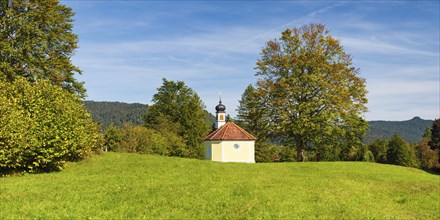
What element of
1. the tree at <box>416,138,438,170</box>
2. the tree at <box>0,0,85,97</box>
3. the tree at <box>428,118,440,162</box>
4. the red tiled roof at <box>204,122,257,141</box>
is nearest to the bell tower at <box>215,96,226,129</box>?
the red tiled roof at <box>204,122,257,141</box>

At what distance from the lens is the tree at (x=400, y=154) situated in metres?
83.9

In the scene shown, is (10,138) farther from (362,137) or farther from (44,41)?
(362,137)

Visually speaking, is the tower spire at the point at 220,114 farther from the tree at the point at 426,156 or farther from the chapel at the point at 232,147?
the tree at the point at 426,156

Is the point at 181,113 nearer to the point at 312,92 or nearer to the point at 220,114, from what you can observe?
the point at 220,114

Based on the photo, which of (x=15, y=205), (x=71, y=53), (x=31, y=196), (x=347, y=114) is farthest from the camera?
(x=347, y=114)

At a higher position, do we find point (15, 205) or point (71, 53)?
point (71, 53)

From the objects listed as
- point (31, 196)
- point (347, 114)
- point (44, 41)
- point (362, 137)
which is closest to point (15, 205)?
point (31, 196)

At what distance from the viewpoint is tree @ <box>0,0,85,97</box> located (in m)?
30.5

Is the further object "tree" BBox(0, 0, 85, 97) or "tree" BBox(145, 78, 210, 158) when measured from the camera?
"tree" BBox(145, 78, 210, 158)

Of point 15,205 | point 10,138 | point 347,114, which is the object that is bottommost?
point 15,205

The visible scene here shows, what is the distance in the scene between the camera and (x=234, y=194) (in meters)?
17.4

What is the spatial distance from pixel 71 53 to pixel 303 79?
22808 millimetres

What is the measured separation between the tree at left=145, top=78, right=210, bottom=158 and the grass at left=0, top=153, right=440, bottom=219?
40.1m

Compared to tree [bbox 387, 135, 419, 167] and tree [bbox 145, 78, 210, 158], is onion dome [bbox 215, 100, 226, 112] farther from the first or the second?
tree [bbox 387, 135, 419, 167]
